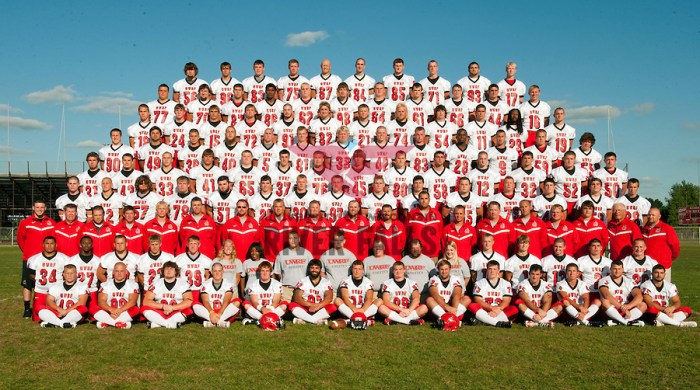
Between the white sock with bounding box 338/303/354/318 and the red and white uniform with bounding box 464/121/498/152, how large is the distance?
14.7 ft

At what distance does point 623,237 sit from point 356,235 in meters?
4.29

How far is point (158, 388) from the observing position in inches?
197

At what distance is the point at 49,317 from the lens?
7.76 meters

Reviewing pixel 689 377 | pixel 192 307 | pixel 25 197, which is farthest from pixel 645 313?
pixel 25 197

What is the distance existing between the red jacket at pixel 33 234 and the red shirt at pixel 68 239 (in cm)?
34

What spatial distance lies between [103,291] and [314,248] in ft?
10.6

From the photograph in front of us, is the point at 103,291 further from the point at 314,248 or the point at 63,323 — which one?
the point at 314,248

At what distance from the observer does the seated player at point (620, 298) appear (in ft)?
26.1

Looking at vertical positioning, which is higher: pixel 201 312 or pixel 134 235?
pixel 134 235

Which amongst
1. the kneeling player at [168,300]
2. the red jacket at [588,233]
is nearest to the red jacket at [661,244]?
the red jacket at [588,233]

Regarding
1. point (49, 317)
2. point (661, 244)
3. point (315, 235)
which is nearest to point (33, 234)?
point (49, 317)

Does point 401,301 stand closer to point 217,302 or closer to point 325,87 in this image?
point 217,302

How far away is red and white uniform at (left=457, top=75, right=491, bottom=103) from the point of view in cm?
1198

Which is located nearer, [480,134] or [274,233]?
[274,233]
